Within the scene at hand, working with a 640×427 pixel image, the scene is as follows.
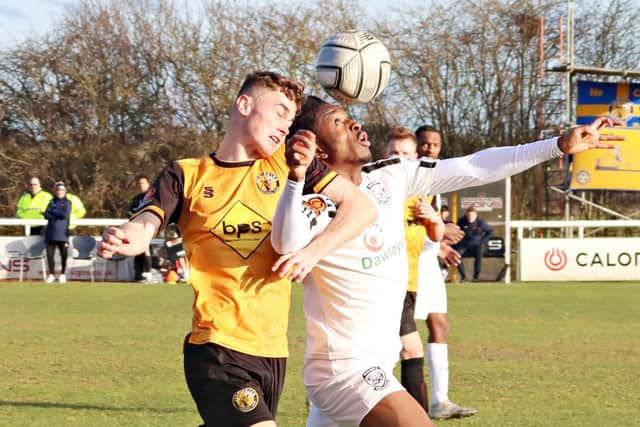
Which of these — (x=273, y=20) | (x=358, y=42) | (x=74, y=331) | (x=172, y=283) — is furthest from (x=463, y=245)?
(x=358, y=42)

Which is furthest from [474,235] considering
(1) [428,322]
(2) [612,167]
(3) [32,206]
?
(1) [428,322]

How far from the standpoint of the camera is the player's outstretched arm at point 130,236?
3299mm

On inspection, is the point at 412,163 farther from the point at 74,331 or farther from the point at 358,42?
the point at 74,331

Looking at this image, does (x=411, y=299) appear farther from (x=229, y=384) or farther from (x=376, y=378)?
(x=229, y=384)

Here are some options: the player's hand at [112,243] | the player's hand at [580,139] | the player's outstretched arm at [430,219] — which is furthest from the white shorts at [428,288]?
the player's hand at [112,243]

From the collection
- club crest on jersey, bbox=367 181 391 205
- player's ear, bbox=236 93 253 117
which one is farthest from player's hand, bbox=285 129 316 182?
club crest on jersey, bbox=367 181 391 205

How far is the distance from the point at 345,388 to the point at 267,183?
2.62 feet

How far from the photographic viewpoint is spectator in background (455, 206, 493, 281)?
69.1 ft

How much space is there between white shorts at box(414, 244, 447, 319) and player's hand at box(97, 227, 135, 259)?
420cm

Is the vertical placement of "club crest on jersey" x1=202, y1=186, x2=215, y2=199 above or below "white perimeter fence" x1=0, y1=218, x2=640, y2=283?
above

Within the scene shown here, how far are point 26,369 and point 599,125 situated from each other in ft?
20.1

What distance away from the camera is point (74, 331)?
38.8 ft

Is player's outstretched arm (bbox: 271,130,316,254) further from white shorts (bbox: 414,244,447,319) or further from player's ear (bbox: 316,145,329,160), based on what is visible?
white shorts (bbox: 414,244,447,319)

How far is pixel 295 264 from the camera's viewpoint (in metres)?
3.55
